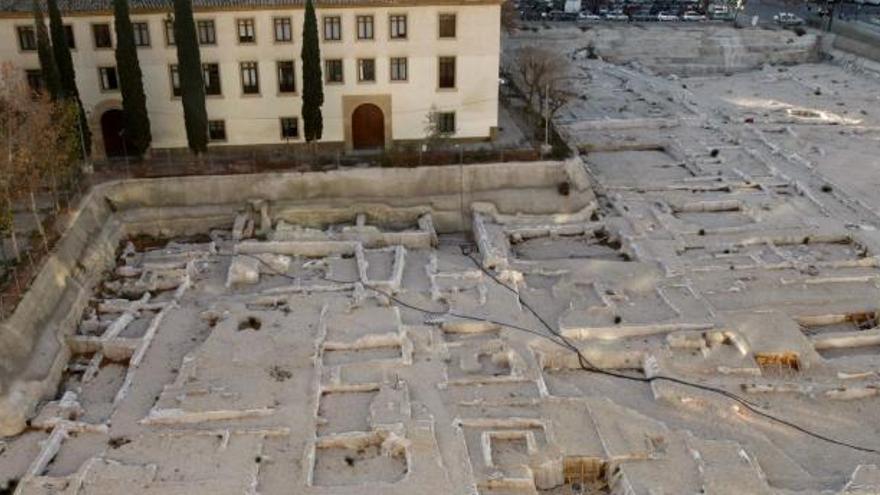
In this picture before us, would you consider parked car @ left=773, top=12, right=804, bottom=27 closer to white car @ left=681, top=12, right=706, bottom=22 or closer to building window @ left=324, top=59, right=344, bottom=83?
white car @ left=681, top=12, right=706, bottom=22

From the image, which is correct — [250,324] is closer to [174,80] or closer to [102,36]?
[174,80]

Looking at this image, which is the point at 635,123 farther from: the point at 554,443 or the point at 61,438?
the point at 61,438

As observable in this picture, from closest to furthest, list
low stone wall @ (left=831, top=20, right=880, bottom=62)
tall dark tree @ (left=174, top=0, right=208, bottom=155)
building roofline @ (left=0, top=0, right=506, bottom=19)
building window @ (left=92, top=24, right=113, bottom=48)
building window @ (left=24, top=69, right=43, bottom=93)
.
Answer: tall dark tree @ (left=174, top=0, right=208, bottom=155) → building roofline @ (left=0, top=0, right=506, bottom=19) → building window @ (left=92, top=24, right=113, bottom=48) → building window @ (left=24, top=69, right=43, bottom=93) → low stone wall @ (left=831, top=20, right=880, bottom=62)

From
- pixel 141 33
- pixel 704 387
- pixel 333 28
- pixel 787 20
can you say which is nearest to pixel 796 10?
pixel 787 20

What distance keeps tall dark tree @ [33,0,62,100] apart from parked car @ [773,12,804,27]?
177 ft

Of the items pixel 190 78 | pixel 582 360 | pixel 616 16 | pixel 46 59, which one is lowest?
pixel 582 360

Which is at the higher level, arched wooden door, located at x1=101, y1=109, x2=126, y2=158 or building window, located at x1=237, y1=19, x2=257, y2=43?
building window, located at x1=237, y1=19, x2=257, y2=43

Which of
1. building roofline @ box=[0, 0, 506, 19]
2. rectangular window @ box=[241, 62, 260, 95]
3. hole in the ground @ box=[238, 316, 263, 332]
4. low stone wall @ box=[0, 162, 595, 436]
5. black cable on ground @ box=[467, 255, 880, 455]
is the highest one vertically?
building roofline @ box=[0, 0, 506, 19]

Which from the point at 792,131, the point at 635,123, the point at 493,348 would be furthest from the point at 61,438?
the point at 792,131

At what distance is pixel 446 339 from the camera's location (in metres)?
26.6

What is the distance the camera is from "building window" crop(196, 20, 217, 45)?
35.5m

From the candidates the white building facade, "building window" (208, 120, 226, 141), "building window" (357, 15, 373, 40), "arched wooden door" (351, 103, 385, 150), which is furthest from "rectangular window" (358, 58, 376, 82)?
"building window" (208, 120, 226, 141)

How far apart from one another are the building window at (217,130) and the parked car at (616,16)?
132 ft

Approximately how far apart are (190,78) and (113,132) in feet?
17.3
